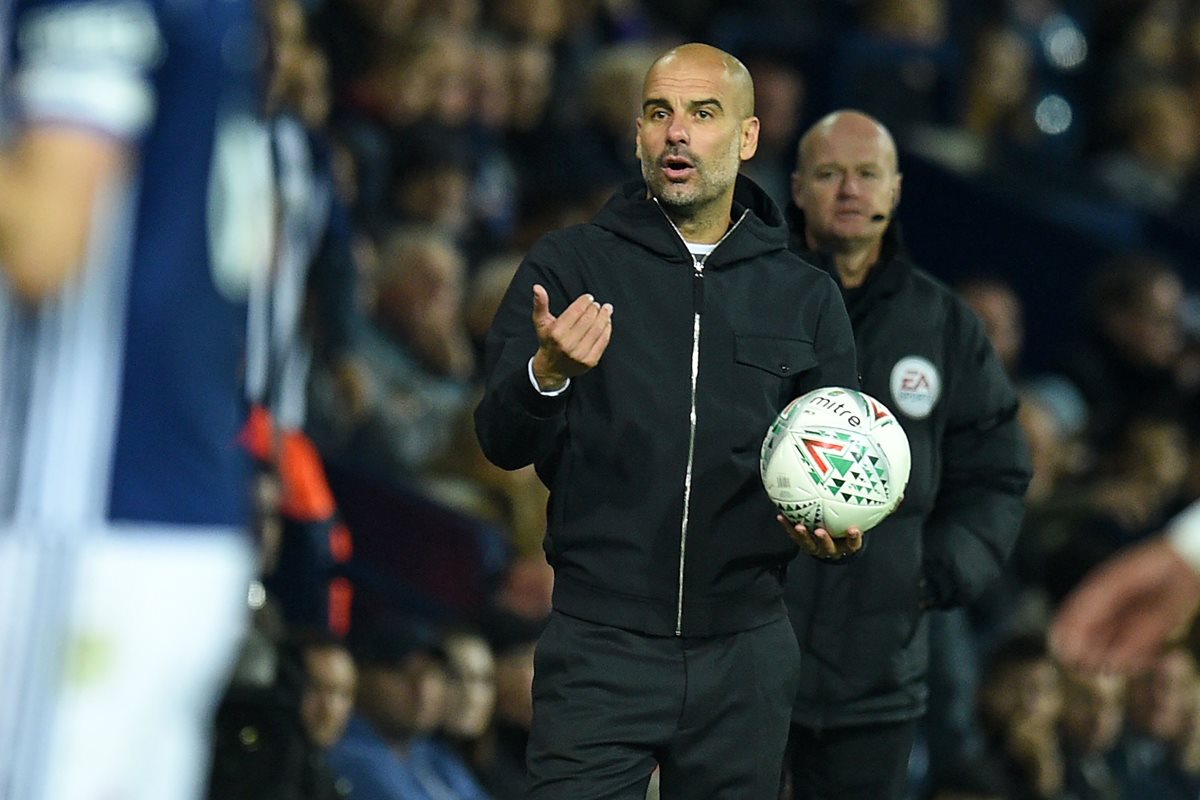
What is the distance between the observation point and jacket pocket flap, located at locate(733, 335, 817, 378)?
13.4 ft

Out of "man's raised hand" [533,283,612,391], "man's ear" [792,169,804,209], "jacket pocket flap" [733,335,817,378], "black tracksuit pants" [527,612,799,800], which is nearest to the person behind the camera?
"man's raised hand" [533,283,612,391]

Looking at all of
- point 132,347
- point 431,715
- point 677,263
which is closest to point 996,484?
point 677,263

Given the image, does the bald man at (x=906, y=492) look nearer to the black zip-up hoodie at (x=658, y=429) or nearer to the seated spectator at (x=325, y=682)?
the black zip-up hoodie at (x=658, y=429)

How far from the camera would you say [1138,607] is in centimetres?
332

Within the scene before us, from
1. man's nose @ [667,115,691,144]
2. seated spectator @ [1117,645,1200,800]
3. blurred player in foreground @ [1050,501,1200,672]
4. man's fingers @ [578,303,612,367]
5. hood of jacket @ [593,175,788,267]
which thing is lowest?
seated spectator @ [1117,645,1200,800]

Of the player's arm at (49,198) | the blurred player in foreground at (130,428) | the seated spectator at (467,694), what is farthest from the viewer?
the seated spectator at (467,694)

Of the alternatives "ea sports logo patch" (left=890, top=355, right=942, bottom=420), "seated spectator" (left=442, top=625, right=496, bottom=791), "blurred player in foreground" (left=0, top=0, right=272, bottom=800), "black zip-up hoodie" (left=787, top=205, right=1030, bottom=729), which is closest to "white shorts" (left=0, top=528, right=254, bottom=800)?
"blurred player in foreground" (left=0, top=0, right=272, bottom=800)

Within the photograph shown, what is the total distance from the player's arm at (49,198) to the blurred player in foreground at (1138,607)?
165 centimetres

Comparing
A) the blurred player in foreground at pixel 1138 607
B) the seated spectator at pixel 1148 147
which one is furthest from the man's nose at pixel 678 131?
the seated spectator at pixel 1148 147

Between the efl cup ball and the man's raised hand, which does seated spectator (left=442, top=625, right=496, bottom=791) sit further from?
the man's raised hand

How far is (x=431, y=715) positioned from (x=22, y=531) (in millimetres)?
3913

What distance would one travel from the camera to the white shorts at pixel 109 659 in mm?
2748

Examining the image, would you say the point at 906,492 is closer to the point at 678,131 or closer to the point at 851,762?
the point at 851,762

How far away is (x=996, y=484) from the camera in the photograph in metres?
5.03
